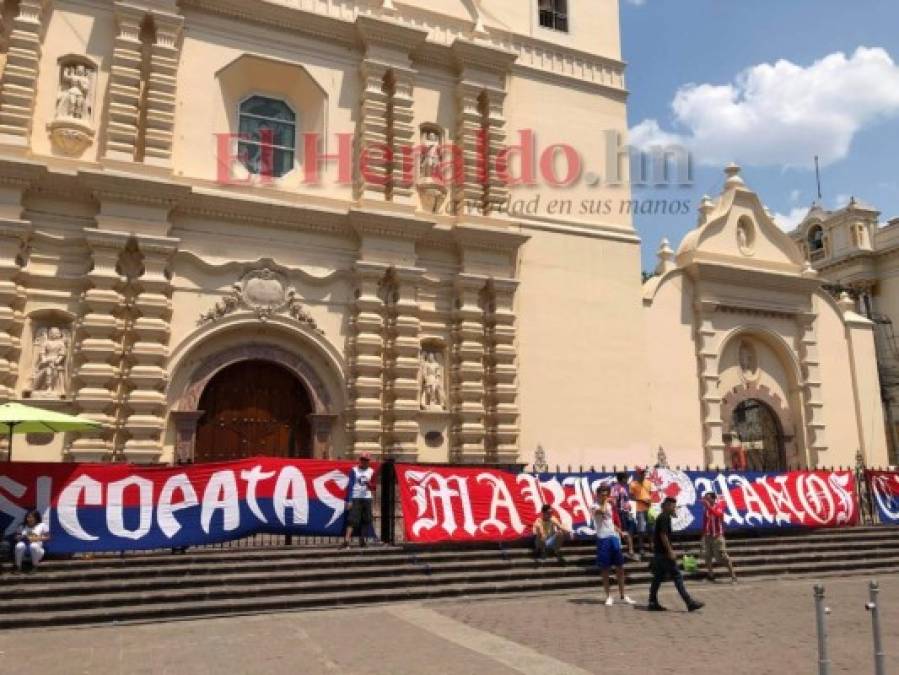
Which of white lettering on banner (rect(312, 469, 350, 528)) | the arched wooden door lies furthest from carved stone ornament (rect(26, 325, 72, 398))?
white lettering on banner (rect(312, 469, 350, 528))

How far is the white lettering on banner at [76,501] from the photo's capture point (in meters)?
11.5

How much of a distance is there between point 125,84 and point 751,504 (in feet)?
52.5

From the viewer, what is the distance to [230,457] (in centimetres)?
1591

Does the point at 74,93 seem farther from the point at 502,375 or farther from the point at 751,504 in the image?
the point at 751,504

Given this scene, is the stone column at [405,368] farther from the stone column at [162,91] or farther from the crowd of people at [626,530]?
the stone column at [162,91]

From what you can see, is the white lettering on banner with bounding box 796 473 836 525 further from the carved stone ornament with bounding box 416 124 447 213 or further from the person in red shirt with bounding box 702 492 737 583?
the carved stone ornament with bounding box 416 124 447 213

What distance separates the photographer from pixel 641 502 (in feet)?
47.1

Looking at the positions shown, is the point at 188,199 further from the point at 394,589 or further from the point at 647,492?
the point at 647,492

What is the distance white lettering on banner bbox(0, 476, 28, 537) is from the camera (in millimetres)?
11172

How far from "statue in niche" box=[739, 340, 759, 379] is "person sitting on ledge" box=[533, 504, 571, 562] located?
11.2 metres

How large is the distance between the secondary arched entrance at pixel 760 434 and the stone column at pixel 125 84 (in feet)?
57.7

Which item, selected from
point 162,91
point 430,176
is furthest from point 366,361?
point 162,91

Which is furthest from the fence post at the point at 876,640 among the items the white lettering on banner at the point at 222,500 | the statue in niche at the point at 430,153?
the statue in niche at the point at 430,153

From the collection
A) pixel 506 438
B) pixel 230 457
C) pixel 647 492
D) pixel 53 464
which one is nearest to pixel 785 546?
pixel 647 492
